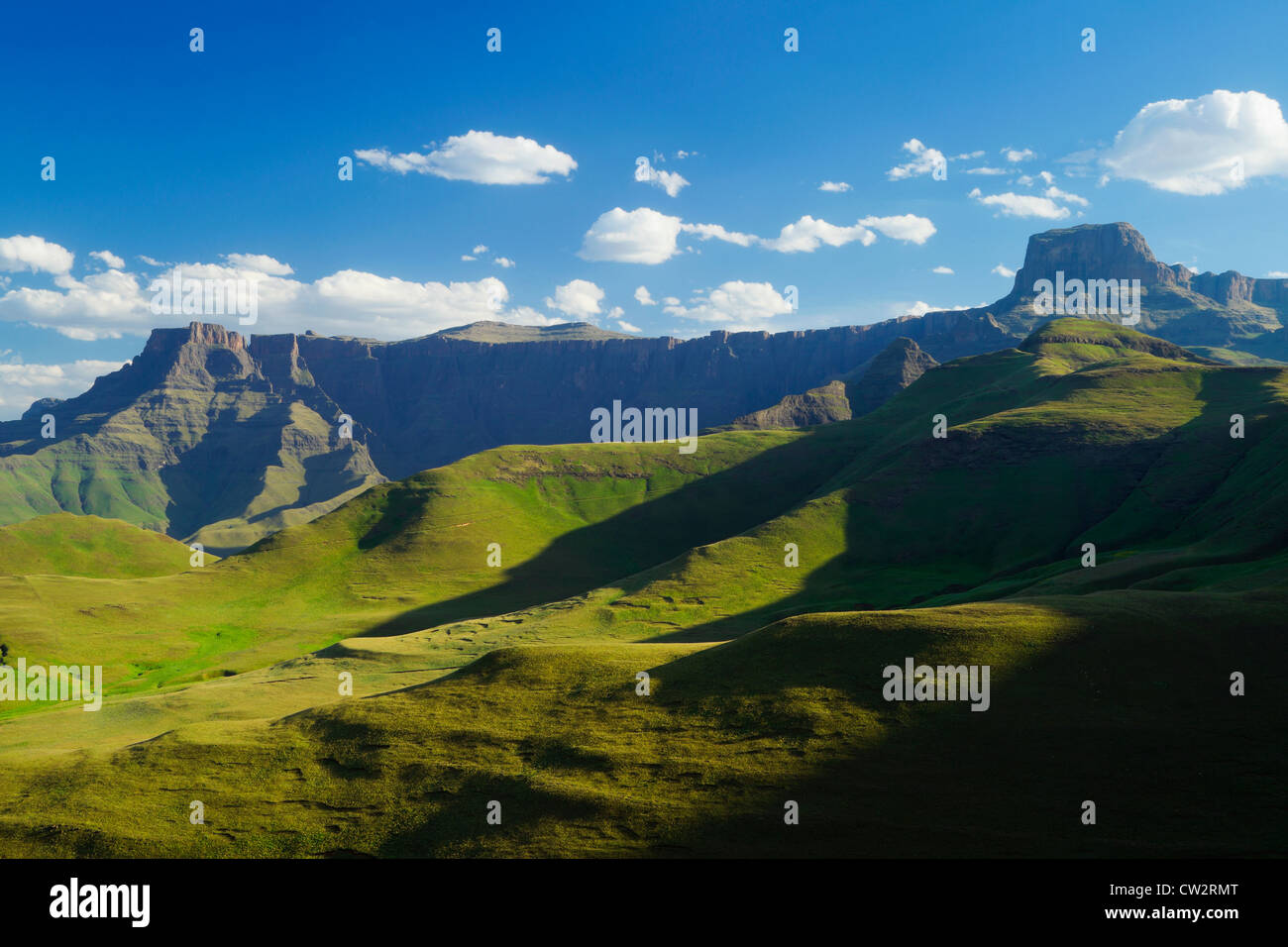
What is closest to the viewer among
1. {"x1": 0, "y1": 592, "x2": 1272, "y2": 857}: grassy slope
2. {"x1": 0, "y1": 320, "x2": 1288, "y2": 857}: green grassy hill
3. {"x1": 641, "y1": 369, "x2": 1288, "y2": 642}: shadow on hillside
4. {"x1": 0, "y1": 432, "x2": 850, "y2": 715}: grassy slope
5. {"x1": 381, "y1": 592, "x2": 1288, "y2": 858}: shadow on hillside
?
{"x1": 381, "y1": 592, "x2": 1288, "y2": 858}: shadow on hillside

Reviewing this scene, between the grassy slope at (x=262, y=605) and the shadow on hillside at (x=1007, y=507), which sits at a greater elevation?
the shadow on hillside at (x=1007, y=507)

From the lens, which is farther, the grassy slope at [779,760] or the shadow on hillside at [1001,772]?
the grassy slope at [779,760]

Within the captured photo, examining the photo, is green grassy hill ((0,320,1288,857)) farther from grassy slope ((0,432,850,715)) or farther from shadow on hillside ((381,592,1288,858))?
grassy slope ((0,432,850,715))

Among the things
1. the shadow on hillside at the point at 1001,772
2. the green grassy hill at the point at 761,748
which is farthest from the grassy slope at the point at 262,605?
the shadow on hillside at the point at 1001,772

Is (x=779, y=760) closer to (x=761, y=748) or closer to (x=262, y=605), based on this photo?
(x=761, y=748)

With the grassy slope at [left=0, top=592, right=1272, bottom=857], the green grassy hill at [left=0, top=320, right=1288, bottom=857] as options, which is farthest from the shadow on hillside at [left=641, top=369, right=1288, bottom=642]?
the grassy slope at [left=0, top=592, right=1272, bottom=857]

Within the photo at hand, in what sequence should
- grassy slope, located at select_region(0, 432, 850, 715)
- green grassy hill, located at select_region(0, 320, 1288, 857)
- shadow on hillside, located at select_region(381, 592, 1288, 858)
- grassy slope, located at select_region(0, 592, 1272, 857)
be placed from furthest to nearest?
1. grassy slope, located at select_region(0, 432, 850, 715)
2. green grassy hill, located at select_region(0, 320, 1288, 857)
3. grassy slope, located at select_region(0, 592, 1272, 857)
4. shadow on hillside, located at select_region(381, 592, 1288, 858)

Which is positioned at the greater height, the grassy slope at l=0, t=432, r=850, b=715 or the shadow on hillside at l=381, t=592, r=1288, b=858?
the shadow on hillside at l=381, t=592, r=1288, b=858

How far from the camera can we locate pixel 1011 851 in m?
31.8

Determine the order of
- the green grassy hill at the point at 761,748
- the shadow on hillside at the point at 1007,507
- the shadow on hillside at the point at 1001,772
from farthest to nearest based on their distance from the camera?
the shadow on hillside at the point at 1007,507
the green grassy hill at the point at 761,748
the shadow on hillside at the point at 1001,772

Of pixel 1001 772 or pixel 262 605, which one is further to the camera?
pixel 262 605

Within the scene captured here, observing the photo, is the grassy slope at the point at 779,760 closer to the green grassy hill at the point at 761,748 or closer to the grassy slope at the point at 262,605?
the green grassy hill at the point at 761,748

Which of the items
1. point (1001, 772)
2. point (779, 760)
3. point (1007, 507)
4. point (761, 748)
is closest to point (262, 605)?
A: point (1007, 507)
